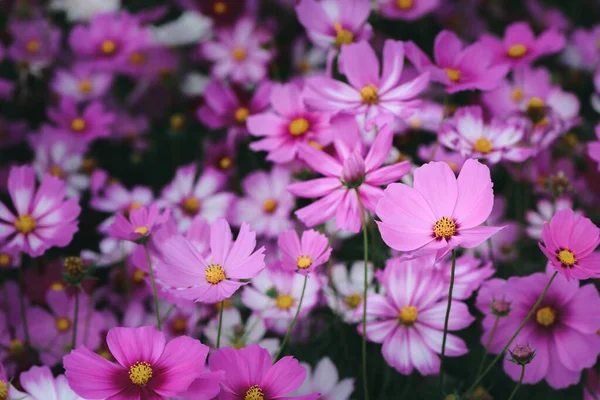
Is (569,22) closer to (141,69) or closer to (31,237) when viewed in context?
(141,69)

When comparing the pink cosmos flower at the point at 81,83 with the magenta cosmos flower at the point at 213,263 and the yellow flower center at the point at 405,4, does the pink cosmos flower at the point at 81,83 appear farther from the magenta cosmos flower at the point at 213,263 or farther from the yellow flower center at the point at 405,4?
the magenta cosmos flower at the point at 213,263

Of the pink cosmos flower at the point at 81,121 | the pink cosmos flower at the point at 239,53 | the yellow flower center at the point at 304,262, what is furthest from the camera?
the pink cosmos flower at the point at 239,53

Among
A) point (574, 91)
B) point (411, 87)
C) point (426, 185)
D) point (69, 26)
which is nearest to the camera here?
point (426, 185)

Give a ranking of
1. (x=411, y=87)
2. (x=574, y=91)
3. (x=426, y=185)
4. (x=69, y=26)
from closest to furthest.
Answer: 1. (x=426, y=185)
2. (x=411, y=87)
3. (x=574, y=91)
4. (x=69, y=26)

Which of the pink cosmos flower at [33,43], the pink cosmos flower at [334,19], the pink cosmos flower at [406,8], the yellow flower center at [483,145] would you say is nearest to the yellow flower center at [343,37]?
the pink cosmos flower at [334,19]

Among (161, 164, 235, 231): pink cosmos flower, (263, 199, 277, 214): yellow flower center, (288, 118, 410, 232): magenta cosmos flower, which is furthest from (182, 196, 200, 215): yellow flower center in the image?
(288, 118, 410, 232): magenta cosmos flower

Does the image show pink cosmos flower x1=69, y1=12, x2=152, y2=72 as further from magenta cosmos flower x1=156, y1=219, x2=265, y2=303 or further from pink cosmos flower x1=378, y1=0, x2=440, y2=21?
magenta cosmos flower x1=156, y1=219, x2=265, y2=303

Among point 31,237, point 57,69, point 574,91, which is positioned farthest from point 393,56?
point 57,69
